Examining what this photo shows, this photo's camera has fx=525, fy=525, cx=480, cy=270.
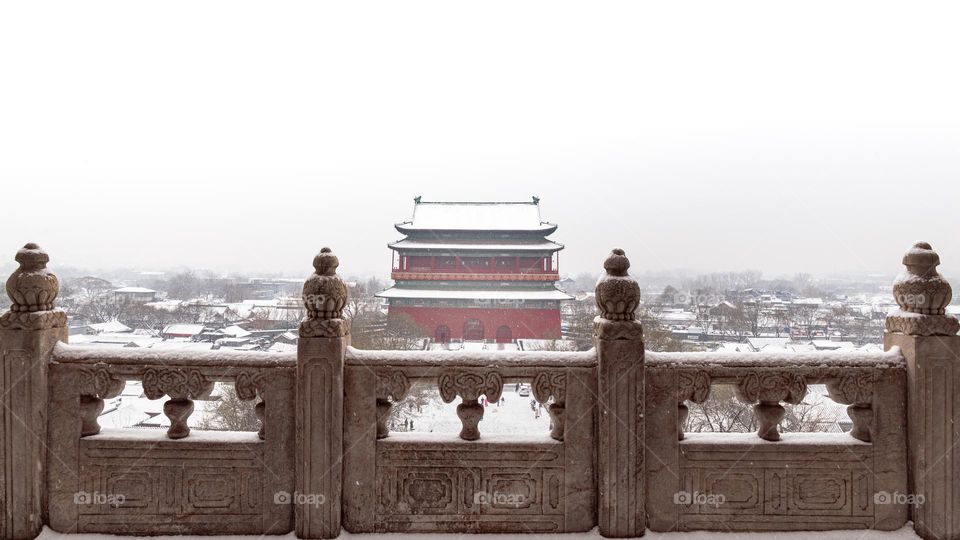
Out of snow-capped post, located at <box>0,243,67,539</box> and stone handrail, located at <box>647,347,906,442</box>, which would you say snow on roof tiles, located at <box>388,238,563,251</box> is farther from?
snow-capped post, located at <box>0,243,67,539</box>

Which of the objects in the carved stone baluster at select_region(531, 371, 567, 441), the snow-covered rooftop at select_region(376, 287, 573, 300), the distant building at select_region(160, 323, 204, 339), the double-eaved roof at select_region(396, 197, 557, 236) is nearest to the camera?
the carved stone baluster at select_region(531, 371, 567, 441)

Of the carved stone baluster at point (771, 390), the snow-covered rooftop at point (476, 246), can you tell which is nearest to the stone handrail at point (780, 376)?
the carved stone baluster at point (771, 390)

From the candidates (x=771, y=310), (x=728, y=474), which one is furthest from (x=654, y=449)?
(x=771, y=310)

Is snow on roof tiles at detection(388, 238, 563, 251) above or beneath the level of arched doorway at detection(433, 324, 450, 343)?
above

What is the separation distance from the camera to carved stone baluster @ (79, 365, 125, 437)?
9.71 ft

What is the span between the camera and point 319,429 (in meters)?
2.88

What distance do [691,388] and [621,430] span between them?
0.47m

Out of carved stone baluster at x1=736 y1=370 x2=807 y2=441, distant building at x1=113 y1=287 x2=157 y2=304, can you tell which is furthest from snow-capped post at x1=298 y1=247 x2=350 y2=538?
distant building at x1=113 y1=287 x2=157 y2=304

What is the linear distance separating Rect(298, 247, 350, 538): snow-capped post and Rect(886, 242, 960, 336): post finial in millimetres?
3195

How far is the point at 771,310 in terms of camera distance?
7586 millimetres

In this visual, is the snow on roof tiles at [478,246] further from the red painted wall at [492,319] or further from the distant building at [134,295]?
the distant building at [134,295]

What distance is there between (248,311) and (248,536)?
206 inches

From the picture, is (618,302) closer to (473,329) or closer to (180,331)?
(180,331)

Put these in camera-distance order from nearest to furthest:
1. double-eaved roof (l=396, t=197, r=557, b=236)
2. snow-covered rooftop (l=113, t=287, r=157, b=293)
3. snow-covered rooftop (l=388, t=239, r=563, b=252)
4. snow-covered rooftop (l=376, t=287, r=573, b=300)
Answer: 1. snow-covered rooftop (l=113, t=287, r=157, b=293)
2. snow-covered rooftop (l=376, t=287, r=573, b=300)
3. snow-covered rooftop (l=388, t=239, r=563, b=252)
4. double-eaved roof (l=396, t=197, r=557, b=236)
